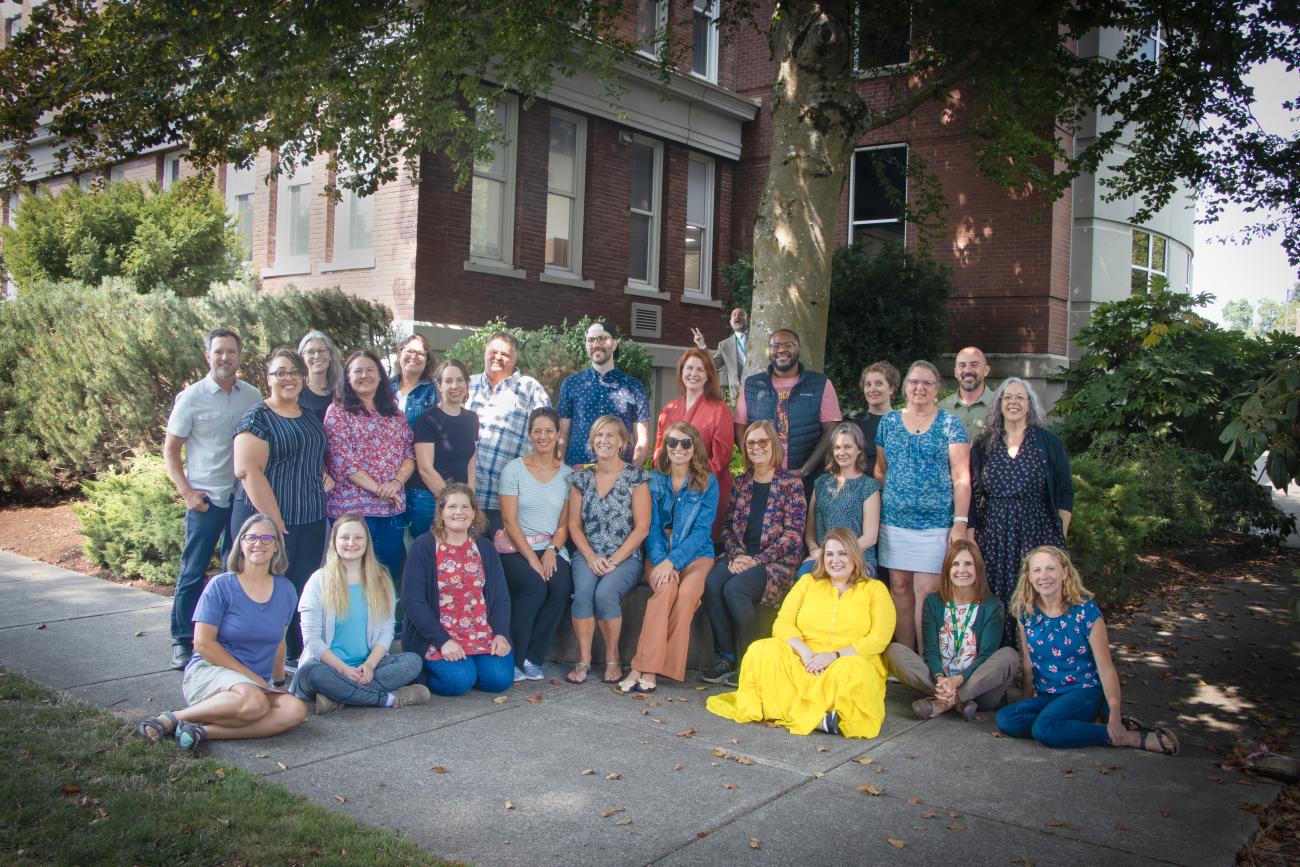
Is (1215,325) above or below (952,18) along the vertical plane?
below

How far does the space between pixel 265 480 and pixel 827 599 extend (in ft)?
10.6

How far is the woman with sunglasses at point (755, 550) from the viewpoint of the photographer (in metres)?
6.70

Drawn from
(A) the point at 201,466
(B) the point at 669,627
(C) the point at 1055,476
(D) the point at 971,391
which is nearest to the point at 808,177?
(D) the point at 971,391

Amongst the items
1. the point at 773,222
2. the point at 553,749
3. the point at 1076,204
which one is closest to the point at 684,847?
the point at 553,749

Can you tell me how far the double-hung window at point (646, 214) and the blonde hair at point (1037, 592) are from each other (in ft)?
40.6

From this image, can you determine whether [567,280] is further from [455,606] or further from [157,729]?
[157,729]

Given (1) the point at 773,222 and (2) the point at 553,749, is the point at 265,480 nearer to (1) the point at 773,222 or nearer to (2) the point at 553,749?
(2) the point at 553,749

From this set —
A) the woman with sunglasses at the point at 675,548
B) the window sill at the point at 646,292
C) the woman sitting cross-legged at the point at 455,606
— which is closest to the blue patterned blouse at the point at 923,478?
the woman with sunglasses at the point at 675,548

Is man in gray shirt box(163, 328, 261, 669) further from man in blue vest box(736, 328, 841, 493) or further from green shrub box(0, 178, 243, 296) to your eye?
green shrub box(0, 178, 243, 296)

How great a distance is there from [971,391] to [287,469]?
4634 millimetres

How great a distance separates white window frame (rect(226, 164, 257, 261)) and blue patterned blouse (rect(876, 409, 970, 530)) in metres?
12.9

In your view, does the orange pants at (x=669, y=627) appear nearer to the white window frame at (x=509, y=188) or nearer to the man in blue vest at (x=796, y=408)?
the man in blue vest at (x=796, y=408)

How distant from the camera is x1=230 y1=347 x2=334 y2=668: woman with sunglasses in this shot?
6148 mm

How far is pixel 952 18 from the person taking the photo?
35.8 feet
